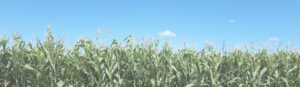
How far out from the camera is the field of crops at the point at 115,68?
8.69 metres

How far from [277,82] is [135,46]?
2.52m

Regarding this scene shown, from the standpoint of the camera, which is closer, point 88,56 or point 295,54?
point 88,56

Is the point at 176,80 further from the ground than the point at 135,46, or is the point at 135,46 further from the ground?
the point at 135,46

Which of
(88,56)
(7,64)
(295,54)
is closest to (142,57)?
(88,56)

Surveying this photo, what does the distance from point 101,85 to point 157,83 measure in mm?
834

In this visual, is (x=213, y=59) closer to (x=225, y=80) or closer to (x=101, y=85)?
(x=225, y=80)

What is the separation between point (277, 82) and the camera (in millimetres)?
10242

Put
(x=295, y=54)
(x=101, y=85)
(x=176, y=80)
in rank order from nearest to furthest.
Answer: (x=101, y=85)
(x=176, y=80)
(x=295, y=54)

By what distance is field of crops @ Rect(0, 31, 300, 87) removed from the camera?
8688mm

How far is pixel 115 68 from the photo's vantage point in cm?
868

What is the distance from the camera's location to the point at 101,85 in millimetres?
8508

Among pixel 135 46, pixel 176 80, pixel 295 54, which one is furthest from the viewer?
pixel 295 54

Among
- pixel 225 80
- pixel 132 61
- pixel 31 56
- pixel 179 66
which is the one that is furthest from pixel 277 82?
pixel 31 56

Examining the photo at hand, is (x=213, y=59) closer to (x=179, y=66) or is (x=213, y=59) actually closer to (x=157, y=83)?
(x=179, y=66)
